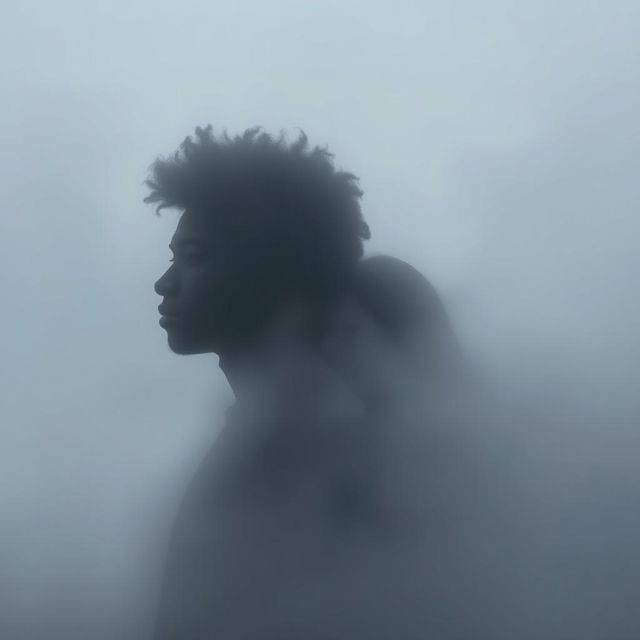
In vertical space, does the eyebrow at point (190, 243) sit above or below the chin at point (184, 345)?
above

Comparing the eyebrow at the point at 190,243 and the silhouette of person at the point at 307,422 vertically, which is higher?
the eyebrow at the point at 190,243

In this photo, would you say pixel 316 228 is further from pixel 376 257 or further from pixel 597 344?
pixel 597 344

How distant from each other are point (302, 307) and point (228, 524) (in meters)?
0.26

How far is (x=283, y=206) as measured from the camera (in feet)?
3.35

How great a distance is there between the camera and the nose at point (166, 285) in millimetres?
1031

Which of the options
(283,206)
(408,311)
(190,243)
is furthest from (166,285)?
(408,311)

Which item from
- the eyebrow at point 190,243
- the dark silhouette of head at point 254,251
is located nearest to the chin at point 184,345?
the dark silhouette of head at point 254,251

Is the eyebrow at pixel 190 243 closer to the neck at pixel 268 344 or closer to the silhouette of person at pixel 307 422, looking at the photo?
the silhouette of person at pixel 307 422

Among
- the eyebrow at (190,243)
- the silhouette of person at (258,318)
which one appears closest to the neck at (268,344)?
the silhouette of person at (258,318)

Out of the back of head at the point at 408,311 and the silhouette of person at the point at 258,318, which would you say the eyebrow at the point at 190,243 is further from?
the back of head at the point at 408,311

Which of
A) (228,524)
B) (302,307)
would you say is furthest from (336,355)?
(228,524)

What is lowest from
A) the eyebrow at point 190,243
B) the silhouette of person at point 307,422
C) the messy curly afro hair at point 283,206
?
the silhouette of person at point 307,422

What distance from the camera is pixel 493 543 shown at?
3.10ft

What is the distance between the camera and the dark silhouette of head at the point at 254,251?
102 cm
